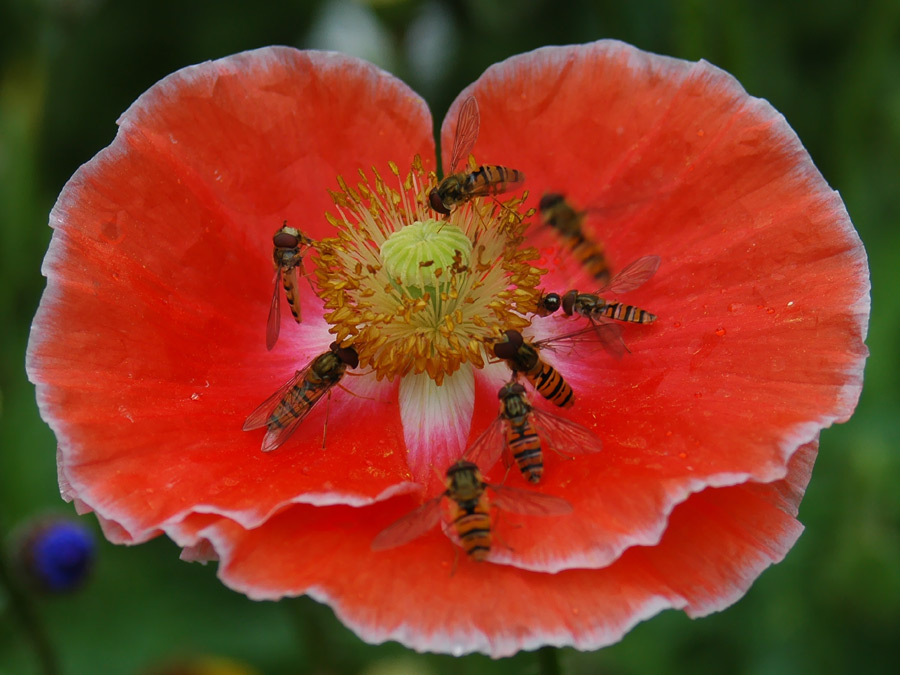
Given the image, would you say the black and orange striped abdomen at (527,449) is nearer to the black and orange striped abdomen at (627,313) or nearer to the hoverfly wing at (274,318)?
the black and orange striped abdomen at (627,313)

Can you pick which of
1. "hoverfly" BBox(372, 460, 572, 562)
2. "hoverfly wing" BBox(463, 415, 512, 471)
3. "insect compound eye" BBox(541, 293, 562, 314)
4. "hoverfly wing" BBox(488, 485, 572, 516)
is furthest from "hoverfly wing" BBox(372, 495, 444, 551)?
"insect compound eye" BBox(541, 293, 562, 314)

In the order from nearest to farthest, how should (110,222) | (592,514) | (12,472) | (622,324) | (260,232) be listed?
(592,514) < (110,222) < (622,324) < (260,232) < (12,472)

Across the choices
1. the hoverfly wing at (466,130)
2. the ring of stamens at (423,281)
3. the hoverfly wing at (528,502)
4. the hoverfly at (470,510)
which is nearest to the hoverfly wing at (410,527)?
the hoverfly at (470,510)

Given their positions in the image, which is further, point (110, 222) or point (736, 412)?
point (110, 222)

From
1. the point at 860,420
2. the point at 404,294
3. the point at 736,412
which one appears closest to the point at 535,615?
the point at 736,412

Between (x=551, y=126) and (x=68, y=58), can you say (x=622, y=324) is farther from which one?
(x=68, y=58)
